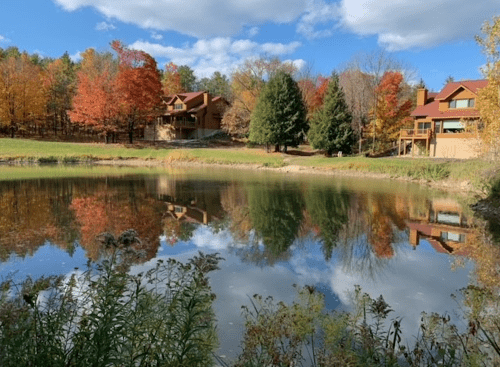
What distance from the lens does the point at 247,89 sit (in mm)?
59750

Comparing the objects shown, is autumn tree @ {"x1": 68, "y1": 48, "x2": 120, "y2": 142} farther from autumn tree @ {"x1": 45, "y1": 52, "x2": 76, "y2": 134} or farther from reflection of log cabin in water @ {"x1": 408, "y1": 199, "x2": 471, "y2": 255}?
reflection of log cabin in water @ {"x1": 408, "y1": 199, "x2": 471, "y2": 255}

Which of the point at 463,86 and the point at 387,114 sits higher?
the point at 463,86

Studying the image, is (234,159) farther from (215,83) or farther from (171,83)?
(215,83)

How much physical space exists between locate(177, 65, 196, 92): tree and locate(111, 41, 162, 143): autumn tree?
3857 cm

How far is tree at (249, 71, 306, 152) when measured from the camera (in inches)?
1806

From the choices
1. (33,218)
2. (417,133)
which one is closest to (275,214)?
(33,218)

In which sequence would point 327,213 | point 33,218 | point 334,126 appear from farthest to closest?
point 334,126, point 327,213, point 33,218

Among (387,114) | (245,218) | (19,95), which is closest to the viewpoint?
(245,218)

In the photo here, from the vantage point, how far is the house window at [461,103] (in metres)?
40.5

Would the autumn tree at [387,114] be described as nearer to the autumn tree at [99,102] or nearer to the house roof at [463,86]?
the house roof at [463,86]

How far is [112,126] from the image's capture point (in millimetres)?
49875

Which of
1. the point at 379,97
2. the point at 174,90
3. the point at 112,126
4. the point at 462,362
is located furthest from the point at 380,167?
the point at 174,90

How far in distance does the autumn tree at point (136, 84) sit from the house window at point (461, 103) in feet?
117

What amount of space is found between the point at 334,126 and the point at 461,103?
13.4 meters
